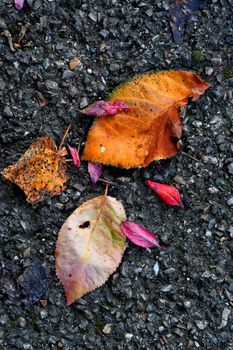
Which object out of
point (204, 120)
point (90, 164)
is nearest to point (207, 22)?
point (204, 120)

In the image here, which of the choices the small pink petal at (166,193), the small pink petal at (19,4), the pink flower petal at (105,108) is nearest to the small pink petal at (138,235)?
the small pink petal at (166,193)

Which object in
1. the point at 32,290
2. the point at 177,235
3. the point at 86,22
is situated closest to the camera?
the point at 32,290

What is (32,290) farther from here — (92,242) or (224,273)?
(224,273)

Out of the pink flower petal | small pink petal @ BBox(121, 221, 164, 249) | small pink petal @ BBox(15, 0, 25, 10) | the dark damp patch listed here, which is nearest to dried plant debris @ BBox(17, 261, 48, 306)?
the dark damp patch

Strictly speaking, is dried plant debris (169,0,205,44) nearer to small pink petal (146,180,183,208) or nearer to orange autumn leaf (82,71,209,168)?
orange autumn leaf (82,71,209,168)

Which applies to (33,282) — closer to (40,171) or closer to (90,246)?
(90,246)

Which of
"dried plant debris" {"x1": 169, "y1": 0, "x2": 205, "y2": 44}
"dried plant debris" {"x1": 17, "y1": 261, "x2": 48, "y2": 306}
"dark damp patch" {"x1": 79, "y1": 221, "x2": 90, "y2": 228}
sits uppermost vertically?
"dried plant debris" {"x1": 169, "y1": 0, "x2": 205, "y2": 44}
